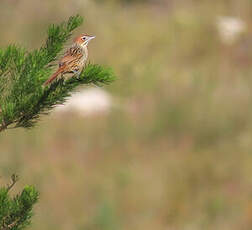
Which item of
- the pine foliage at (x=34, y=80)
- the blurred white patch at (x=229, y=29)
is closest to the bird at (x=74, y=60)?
the pine foliage at (x=34, y=80)

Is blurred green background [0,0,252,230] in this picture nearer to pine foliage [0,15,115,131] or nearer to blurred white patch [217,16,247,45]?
blurred white patch [217,16,247,45]

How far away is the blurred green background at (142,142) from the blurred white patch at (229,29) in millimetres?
812

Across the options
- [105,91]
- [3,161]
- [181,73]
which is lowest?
[3,161]

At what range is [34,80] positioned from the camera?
9.39 ft

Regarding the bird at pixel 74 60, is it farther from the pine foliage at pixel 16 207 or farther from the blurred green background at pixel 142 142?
the blurred green background at pixel 142 142

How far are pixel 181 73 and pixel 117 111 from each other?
2.90m

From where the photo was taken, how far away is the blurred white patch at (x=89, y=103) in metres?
13.1

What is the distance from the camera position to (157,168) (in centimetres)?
1133

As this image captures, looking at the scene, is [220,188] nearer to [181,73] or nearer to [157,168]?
[157,168]

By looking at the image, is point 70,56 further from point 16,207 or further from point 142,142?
point 142,142

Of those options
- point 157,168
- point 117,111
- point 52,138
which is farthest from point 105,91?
point 157,168

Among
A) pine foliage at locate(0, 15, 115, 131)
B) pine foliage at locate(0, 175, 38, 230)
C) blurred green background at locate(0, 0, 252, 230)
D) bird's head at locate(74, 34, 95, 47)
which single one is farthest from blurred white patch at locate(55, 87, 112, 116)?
pine foliage at locate(0, 175, 38, 230)

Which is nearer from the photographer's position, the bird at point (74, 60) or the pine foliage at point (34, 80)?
the pine foliage at point (34, 80)

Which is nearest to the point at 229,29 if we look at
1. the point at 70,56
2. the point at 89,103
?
the point at 89,103
